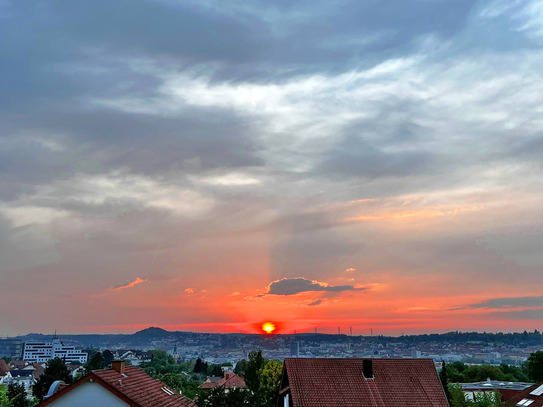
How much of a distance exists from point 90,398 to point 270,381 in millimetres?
26391

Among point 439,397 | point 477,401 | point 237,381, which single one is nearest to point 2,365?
point 237,381

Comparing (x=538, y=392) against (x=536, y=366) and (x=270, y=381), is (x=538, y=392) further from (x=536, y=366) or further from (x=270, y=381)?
(x=536, y=366)

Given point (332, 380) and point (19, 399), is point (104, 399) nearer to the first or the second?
point (332, 380)

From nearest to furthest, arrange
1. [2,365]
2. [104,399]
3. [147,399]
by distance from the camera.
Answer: [104,399], [147,399], [2,365]

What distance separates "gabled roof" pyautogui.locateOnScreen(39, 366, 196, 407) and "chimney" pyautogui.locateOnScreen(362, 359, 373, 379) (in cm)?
1530

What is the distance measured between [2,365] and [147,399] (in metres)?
178

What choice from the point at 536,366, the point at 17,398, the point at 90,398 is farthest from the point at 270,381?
the point at 536,366

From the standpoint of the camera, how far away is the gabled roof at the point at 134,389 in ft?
111

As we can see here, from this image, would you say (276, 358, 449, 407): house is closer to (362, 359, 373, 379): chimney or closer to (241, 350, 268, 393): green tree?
(362, 359, 373, 379): chimney

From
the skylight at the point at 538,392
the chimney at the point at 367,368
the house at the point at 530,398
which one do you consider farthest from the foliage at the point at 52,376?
the skylight at the point at 538,392

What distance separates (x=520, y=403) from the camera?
6319 cm

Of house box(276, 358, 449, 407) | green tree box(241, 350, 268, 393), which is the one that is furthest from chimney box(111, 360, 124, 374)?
house box(276, 358, 449, 407)

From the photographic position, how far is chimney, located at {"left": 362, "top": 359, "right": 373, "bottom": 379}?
46969 millimetres

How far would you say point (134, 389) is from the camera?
36438mm
